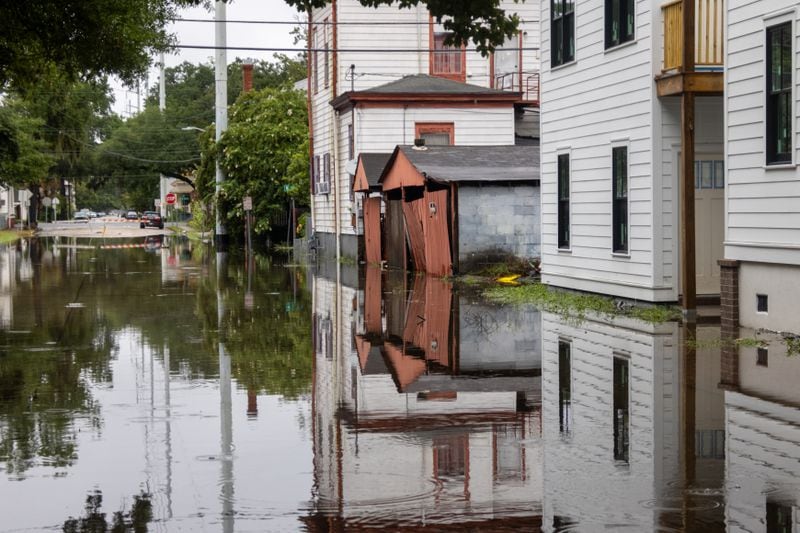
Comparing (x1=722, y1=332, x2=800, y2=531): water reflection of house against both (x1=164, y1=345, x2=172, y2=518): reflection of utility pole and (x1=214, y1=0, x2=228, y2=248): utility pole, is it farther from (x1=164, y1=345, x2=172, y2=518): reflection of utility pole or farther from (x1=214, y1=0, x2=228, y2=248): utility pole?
(x1=214, y1=0, x2=228, y2=248): utility pole

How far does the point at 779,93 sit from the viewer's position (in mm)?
15703

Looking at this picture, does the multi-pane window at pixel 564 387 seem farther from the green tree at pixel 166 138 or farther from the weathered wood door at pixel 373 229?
the green tree at pixel 166 138

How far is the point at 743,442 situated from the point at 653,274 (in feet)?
33.6

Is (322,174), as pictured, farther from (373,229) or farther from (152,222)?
(152,222)

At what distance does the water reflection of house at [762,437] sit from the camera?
23.9 ft

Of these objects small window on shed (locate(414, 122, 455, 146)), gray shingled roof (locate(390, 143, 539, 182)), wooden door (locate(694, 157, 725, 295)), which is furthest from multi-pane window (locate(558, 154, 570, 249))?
small window on shed (locate(414, 122, 455, 146))

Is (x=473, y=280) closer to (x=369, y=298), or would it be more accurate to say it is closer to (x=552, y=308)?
(x=369, y=298)

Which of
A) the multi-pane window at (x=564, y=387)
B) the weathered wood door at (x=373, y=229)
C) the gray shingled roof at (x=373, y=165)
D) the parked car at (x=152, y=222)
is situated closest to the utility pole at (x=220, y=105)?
the weathered wood door at (x=373, y=229)

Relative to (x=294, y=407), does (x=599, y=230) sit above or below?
above

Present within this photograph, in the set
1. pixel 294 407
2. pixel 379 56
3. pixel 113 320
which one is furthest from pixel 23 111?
pixel 294 407

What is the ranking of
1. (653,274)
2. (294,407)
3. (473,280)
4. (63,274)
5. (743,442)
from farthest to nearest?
(63,274) < (473,280) < (653,274) < (294,407) < (743,442)

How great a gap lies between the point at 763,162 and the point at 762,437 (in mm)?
7402

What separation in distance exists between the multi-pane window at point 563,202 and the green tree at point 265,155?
31.8 metres

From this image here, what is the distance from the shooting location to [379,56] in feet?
138
